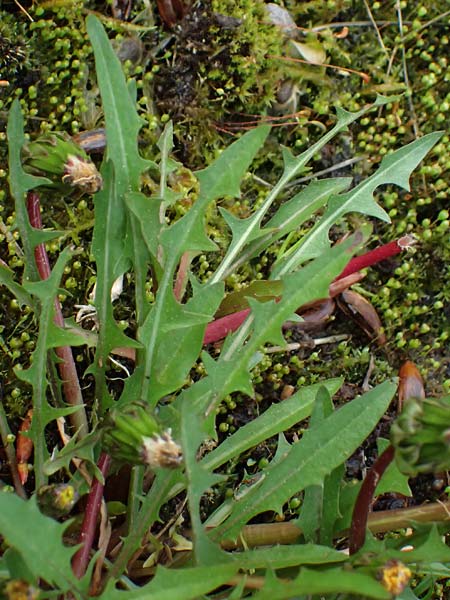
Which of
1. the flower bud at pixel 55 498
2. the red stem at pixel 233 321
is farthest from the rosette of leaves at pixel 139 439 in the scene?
the red stem at pixel 233 321

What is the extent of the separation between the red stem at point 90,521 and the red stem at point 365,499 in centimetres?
35

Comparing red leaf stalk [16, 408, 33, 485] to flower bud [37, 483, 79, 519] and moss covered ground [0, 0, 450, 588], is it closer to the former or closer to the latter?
moss covered ground [0, 0, 450, 588]

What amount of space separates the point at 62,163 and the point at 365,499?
604 mm

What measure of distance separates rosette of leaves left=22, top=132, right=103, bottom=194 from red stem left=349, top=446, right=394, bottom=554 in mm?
532

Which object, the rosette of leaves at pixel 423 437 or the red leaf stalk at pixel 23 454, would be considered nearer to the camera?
the rosette of leaves at pixel 423 437

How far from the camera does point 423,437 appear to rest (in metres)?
0.85

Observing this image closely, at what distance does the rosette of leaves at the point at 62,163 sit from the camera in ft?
3.42

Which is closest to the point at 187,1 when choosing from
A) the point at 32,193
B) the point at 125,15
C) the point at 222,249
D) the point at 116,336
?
the point at 125,15

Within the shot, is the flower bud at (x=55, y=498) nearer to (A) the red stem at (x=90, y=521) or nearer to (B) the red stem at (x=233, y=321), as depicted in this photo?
(A) the red stem at (x=90, y=521)

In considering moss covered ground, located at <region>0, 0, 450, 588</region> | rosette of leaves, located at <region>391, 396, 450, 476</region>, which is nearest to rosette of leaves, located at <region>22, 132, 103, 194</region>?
moss covered ground, located at <region>0, 0, 450, 588</region>

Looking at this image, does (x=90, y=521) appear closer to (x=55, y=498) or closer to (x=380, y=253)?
(x=55, y=498)

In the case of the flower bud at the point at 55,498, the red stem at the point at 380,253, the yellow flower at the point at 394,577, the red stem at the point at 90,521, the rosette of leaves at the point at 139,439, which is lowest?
the yellow flower at the point at 394,577

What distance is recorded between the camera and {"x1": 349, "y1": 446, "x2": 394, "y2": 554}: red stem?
2.93ft

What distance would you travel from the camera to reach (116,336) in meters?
1.12
